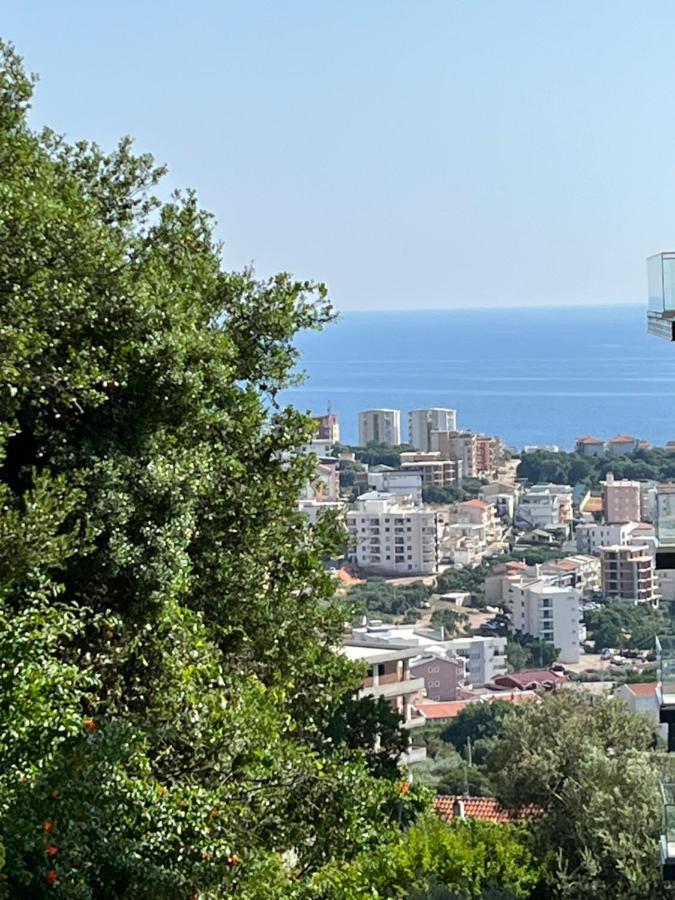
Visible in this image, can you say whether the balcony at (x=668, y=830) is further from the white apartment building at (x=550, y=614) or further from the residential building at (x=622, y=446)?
the residential building at (x=622, y=446)

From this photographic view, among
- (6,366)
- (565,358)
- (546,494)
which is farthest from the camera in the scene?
(565,358)

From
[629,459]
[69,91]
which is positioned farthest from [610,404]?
[69,91]

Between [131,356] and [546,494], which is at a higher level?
[131,356]

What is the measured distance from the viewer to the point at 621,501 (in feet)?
259

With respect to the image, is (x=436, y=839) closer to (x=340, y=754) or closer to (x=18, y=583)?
(x=340, y=754)

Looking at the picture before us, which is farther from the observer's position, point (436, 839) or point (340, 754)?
point (436, 839)

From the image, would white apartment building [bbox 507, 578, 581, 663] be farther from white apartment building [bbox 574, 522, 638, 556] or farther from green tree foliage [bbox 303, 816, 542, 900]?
green tree foliage [bbox 303, 816, 542, 900]

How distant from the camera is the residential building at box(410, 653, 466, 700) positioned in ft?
161

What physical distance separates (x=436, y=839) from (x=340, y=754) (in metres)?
3.20

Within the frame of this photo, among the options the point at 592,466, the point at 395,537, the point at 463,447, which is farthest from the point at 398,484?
the point at 592,466

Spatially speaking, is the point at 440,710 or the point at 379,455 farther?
the point at 379,455

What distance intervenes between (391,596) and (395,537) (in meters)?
9.98

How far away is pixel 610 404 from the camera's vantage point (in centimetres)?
13838

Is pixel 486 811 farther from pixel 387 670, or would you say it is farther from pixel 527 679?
pixel 527 679
